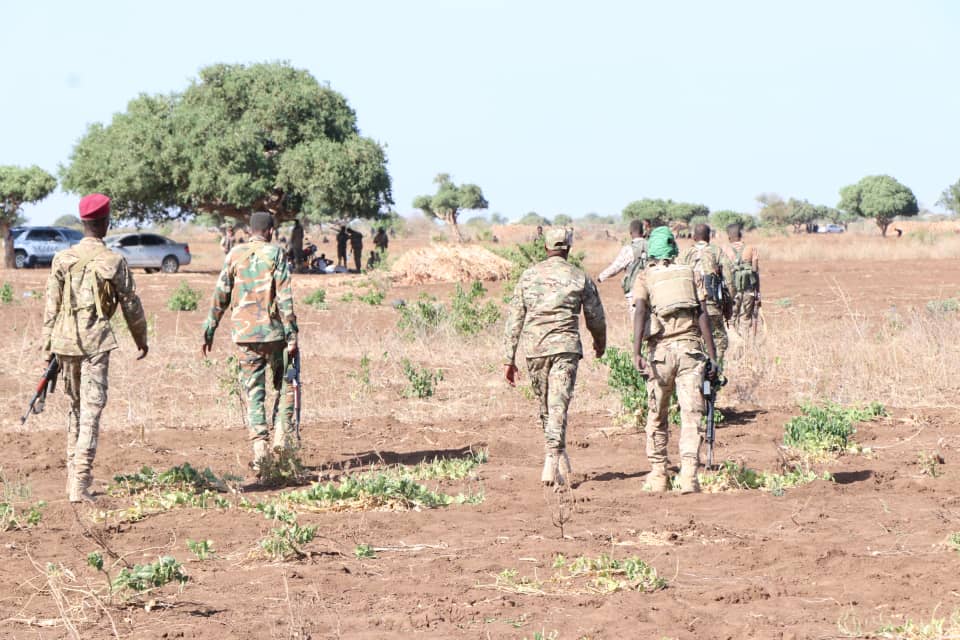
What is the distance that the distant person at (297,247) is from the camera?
36844 mm

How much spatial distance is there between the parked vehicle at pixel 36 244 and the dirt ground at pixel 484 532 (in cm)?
2683

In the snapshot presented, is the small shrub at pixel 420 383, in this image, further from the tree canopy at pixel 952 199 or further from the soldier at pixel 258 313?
the tree canopy at pixel 952 199

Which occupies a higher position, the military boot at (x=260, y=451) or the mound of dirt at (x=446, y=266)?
the mound of dirt at (x=446, y=266)

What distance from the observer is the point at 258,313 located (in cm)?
843

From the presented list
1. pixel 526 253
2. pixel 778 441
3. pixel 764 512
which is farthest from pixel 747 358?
pixel 764 512

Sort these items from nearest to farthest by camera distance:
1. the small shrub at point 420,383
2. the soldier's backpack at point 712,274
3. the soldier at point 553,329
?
the soldier at point 553,329 → the soldier's backpack at point 712,274 → the small shrub at point 420,383

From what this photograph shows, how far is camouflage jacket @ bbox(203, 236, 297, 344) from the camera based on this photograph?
841 cm

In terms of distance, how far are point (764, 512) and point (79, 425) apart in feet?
13.8

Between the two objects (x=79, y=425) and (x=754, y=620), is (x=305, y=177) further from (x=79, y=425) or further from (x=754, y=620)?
(x=754, y=620)

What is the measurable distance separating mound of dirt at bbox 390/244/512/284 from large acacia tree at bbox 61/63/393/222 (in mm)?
6540

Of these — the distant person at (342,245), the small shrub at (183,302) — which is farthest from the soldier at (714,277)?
the distant person at (342,245)

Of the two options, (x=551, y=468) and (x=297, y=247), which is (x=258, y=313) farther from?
(x=297, y=247)

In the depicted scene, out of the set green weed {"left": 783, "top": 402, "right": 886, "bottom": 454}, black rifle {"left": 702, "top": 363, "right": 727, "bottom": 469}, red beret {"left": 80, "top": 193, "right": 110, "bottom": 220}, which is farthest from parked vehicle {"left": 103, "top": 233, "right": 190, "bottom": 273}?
black rifle {"left": 702, "top": 363, "right": 727, "bottom": 469}

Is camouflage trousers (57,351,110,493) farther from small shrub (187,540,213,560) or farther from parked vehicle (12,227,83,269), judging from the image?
parked vehicle (12,227,83,269)
